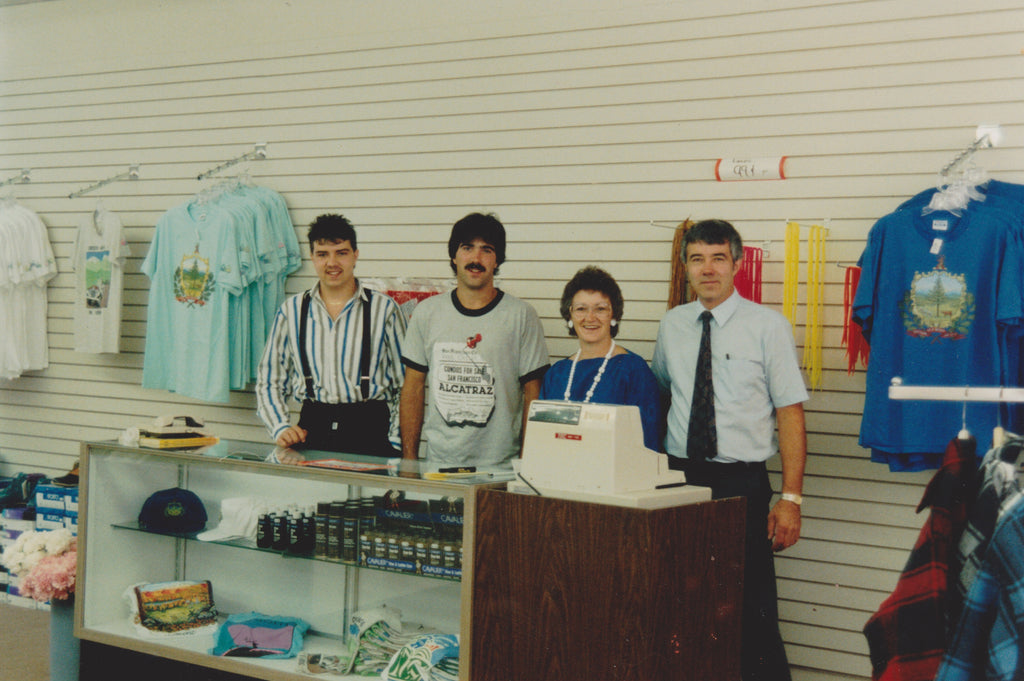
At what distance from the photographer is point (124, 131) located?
21.8 feet

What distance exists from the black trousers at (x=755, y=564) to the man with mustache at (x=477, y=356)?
2.64 ft

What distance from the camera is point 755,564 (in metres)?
3.88

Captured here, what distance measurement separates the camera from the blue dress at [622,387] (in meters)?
3.82

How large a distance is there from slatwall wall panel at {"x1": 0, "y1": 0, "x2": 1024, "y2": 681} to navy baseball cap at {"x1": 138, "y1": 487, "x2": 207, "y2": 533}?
1.94m

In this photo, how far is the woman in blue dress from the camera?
3.82 meters

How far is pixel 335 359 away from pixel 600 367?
1.40 metres

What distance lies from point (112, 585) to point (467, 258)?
6.80 ft

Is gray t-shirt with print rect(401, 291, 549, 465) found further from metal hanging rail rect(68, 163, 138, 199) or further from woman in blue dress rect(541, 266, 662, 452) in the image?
metal hanging rail rect(68, 163, 138, 199)

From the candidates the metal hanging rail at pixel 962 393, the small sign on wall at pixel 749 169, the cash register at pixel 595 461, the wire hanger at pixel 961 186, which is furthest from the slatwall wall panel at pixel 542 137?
the metal hanging rail at pixel 962 393

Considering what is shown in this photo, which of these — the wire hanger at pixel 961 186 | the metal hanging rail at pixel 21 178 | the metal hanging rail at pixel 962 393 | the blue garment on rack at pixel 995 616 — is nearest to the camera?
the blue garment on rack at pixel 995 616

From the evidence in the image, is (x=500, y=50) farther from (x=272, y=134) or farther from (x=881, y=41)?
(x=881, y=41)

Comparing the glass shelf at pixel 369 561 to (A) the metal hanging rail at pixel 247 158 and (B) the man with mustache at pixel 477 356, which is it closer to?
(B) the man with mustache at pixel 477 356

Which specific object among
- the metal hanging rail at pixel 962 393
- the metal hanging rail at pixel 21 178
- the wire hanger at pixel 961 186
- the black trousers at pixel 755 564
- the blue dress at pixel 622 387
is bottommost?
the black trousers at pixel 755 564

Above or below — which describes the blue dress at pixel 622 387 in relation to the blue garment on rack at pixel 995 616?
above
